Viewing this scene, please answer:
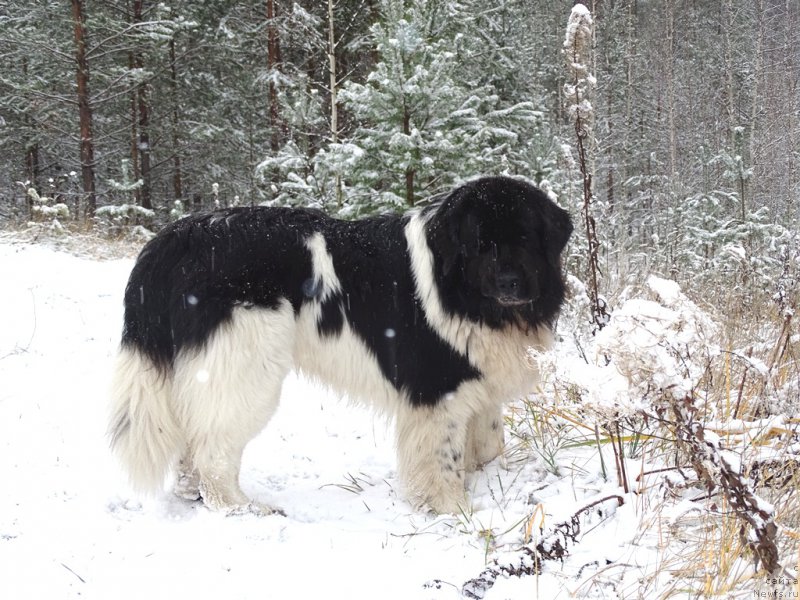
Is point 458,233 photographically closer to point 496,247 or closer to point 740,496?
point 496,247

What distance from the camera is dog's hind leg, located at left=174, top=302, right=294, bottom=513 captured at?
114 inches

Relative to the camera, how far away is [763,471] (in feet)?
6.98

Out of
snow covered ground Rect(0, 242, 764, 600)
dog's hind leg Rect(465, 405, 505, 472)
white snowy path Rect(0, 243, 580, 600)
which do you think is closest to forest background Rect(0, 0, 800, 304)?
dog's hind leg Rect(465, 405, 505, 472)

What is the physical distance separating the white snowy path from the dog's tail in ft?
0.65

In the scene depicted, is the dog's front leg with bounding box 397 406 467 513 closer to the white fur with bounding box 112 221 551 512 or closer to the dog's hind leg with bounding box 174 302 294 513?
the white fur with bounding box 112 221 551 512

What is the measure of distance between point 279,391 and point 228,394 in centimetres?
27

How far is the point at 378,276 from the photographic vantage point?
319cm

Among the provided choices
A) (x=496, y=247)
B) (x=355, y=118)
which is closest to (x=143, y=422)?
(x=496, y=247)

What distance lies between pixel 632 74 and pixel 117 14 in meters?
21.4

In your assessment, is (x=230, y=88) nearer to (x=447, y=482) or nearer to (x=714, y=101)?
(x=447, y=482)

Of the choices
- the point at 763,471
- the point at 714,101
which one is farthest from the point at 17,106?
the point at 714,101

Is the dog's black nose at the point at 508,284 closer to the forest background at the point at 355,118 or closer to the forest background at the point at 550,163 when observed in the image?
the forest background at the point at 550,163

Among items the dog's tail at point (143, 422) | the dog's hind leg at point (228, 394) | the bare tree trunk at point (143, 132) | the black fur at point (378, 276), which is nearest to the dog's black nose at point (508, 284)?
the black fur at point (378, 276)

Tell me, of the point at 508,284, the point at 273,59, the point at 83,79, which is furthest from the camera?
the point at 273,59
